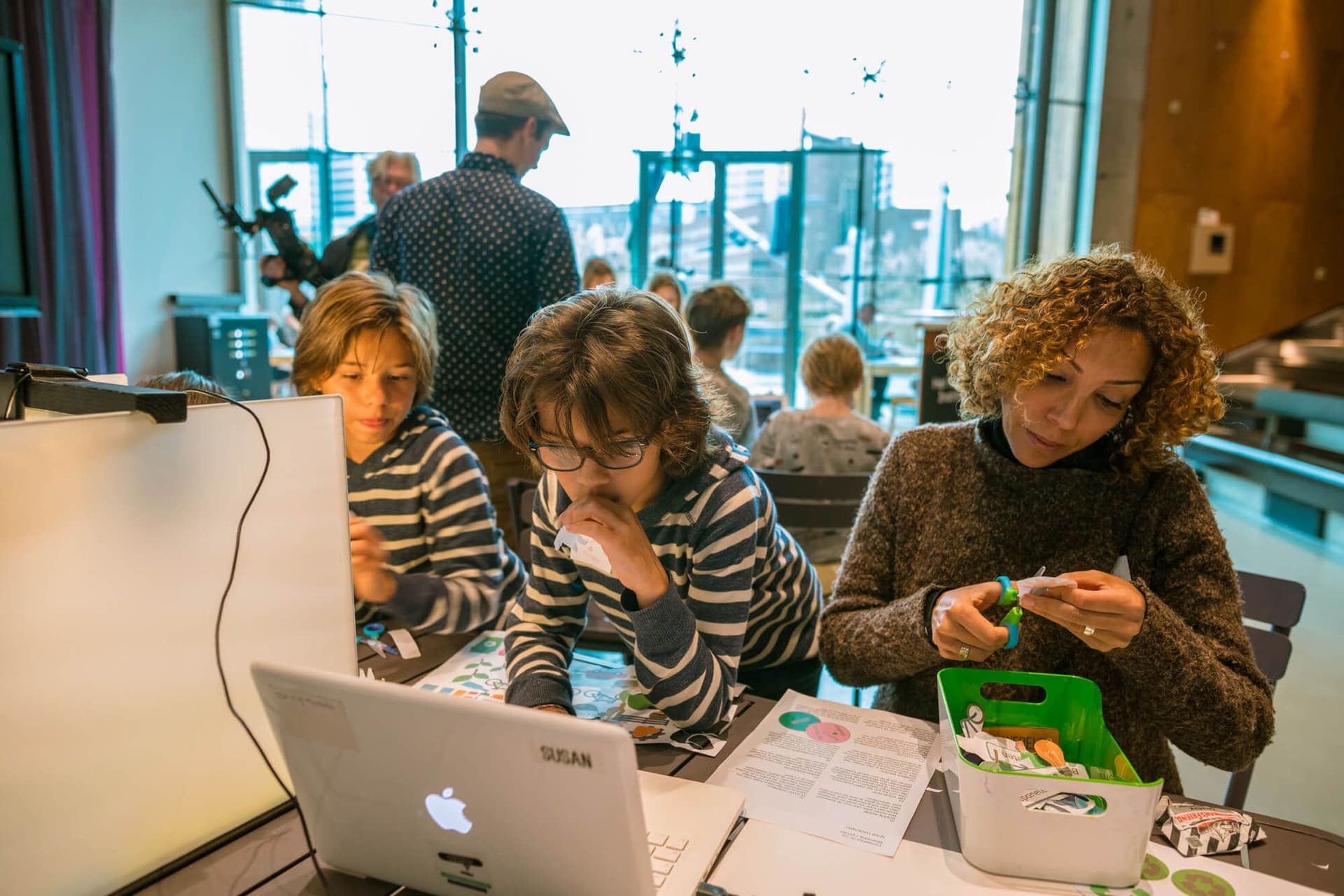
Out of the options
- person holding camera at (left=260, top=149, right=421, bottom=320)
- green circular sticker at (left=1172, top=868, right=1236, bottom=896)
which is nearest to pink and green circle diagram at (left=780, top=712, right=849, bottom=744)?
green circular sticker at (left=1172, top=868, right=1236, bottom=896)

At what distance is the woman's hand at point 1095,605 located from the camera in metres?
0.91

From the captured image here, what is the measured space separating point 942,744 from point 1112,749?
0.53 feet

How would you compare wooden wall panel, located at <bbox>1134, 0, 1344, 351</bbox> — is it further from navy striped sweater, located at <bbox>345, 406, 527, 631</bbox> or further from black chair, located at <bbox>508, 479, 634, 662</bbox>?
navy striped sweater, located at <bbox>345, 406, 527, 631</bbox>

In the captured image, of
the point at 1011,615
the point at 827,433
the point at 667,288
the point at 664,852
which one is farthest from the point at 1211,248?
the point at 664,852

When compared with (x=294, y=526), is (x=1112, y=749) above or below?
below

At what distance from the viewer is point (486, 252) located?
229cm

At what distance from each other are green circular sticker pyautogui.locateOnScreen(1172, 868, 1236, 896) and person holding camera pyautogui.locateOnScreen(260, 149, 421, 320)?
2696 millimetres

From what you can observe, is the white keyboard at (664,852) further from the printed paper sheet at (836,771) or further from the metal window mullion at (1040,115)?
the metal window mullion at (1040,115)

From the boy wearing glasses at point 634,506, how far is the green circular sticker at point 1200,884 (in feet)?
1.50

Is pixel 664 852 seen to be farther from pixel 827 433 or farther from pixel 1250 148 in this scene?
pixel 1250 148

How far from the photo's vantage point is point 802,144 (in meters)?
6.64

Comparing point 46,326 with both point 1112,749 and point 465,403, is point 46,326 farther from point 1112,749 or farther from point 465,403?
point 1112,749

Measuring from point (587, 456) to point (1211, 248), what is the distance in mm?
6105

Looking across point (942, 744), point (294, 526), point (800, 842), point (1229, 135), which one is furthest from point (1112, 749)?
point (1229, 135)
